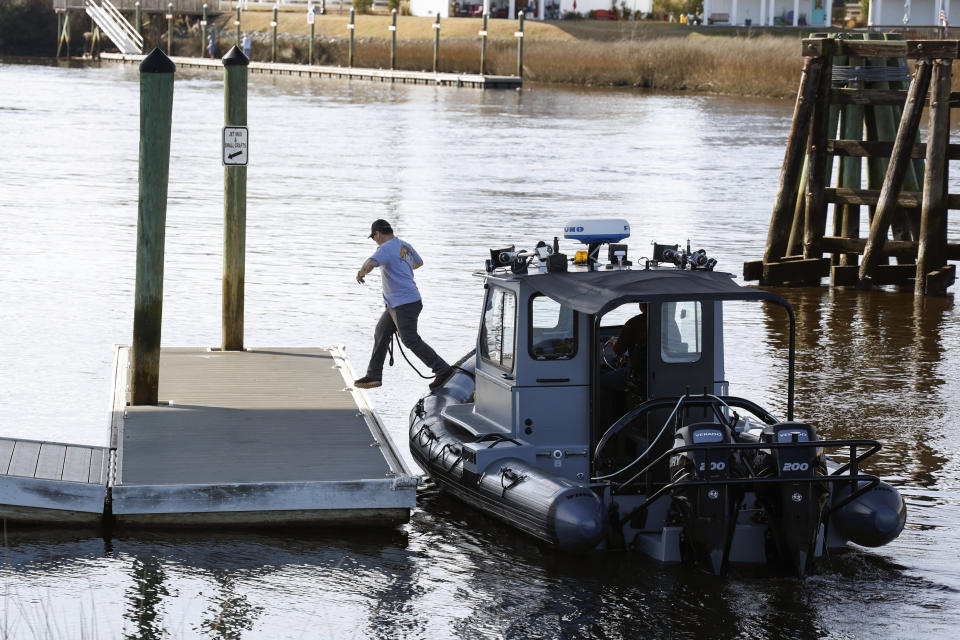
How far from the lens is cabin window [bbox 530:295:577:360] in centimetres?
1058

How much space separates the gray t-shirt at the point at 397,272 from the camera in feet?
43.5

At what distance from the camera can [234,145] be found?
13.7 m

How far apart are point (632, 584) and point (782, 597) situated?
97 cm

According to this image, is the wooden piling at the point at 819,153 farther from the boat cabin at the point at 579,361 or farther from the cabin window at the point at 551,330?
the cabin window at the point at 551,330

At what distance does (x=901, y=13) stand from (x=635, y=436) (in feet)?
262

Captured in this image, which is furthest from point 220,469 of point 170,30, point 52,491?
point 170,30

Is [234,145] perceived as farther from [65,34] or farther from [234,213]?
[65,34]

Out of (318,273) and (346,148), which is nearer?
(318,273)

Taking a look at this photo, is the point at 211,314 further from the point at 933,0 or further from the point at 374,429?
the point at 933,0

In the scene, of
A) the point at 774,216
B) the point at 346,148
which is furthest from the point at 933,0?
the point at 774,216

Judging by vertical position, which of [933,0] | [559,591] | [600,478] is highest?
[933,0]

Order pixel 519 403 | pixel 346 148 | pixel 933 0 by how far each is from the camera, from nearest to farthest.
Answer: pixel 519 403 → pixel 346 148 → pixel 933 0

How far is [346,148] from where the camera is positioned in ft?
138

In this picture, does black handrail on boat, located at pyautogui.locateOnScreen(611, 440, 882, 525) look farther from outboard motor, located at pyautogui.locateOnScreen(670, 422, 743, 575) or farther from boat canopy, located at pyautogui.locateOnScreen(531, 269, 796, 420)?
boat canopy, located at pyautogui.locateOnScreen(531, 269, 796, 420)
